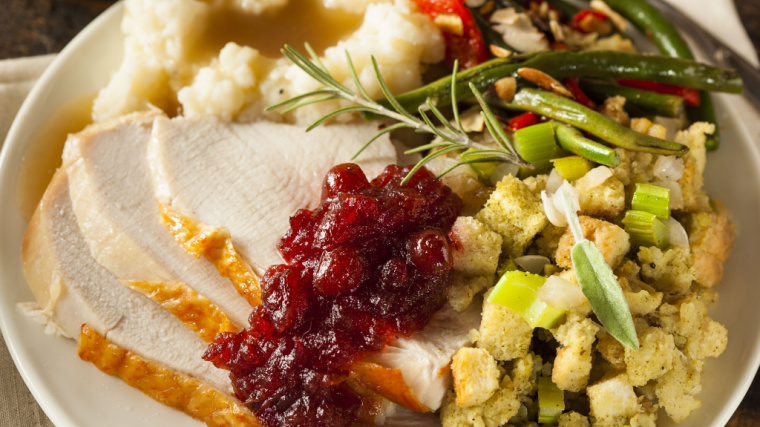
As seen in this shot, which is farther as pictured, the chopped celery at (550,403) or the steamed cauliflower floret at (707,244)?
the steamed cauliflower floret at (707,244)

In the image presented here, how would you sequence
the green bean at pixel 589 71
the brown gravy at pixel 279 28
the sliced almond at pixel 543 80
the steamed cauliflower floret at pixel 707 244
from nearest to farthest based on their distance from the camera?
1. the steamed cauliflower floret at pixel 707 244
2. the sliced almond at pixel 543 80
3. the green bean at pixel 589 71
4. the brown gravy at pixel 279 28

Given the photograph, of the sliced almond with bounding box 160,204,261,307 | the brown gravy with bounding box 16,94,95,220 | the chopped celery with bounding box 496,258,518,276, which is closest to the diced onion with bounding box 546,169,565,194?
the chopped celery with bounding box 496,258,518,276

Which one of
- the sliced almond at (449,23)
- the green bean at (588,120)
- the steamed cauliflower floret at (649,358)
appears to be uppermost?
the sliced almond at (449,23)

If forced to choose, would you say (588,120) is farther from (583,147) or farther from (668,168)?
(668,168)

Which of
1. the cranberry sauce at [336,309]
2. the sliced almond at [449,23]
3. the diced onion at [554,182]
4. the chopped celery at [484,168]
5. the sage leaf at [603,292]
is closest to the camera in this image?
the sage leaf at [603,292]

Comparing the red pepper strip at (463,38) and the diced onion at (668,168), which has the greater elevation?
the red pepper strip at (463,38)

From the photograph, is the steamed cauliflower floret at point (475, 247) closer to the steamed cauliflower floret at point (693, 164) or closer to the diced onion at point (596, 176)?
the diced onion at point (596, 176)

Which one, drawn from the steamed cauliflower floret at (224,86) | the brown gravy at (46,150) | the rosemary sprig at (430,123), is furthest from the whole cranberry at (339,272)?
the brown gravy at (46,150)
